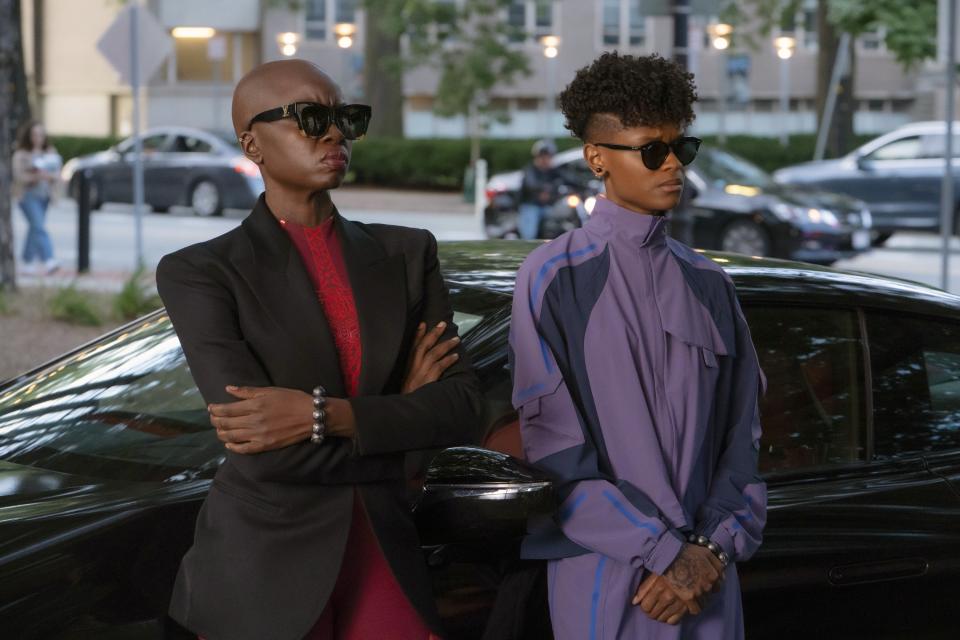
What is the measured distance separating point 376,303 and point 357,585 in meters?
0.48

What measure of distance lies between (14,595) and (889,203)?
22.6 m

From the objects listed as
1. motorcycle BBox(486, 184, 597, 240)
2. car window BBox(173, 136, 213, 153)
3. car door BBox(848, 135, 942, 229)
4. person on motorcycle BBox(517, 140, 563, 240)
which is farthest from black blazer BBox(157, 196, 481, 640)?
car window BBox(173, 136, 213, 153)

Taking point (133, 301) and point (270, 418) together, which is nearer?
point (270, 418)

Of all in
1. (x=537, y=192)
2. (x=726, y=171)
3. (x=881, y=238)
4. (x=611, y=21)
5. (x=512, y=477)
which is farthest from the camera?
(x=611, y=21)

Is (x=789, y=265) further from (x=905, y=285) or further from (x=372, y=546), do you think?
(x=372, y=546)

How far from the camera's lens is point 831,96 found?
3738 centimetres

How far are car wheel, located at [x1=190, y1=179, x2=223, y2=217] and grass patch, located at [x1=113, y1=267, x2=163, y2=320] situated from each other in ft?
52.2

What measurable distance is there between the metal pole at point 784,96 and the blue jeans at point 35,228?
85.5 feet

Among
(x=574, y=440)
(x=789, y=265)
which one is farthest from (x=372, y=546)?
(x=789, y=265)

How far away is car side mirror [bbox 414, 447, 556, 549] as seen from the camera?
2893mm

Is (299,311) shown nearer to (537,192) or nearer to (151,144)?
(537,192)

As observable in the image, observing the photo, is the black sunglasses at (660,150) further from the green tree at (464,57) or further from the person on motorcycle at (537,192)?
the green tree at (464,57)

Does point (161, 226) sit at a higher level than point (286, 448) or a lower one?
lower

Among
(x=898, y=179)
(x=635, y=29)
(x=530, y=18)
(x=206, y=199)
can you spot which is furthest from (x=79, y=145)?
(x=898, y=179)
